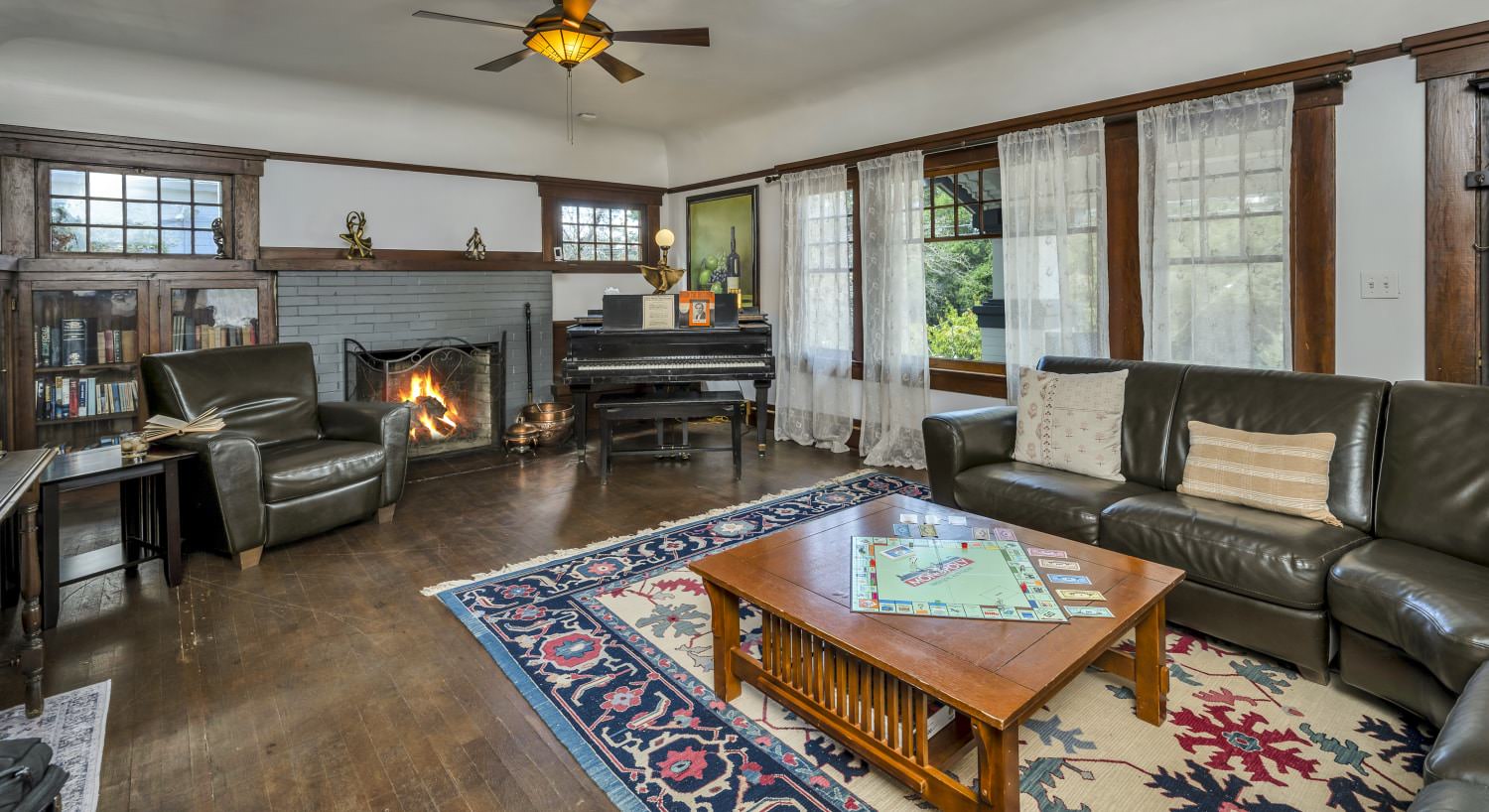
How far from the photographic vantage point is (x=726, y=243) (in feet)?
22.0

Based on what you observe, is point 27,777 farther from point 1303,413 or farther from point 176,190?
point 176,190

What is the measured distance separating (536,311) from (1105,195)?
4527 mm

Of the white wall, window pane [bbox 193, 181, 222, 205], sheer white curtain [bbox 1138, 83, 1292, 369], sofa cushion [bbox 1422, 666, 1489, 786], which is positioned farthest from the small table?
the white wall

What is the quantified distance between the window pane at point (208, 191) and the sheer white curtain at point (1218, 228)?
5816 millimetres

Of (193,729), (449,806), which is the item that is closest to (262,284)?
(193,729)

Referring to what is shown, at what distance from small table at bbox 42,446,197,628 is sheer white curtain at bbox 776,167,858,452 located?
4039 mm

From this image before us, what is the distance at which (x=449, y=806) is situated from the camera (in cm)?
175

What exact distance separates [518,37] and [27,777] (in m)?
4.17

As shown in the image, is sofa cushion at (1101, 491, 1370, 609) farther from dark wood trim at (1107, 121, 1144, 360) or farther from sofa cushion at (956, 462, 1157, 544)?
dark wood trim at (1107, 121, 1144, 360)

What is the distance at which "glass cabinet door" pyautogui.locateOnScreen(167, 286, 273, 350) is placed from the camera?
4891mm

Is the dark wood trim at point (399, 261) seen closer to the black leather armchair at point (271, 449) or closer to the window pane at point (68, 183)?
the window pane at point (68, 183)

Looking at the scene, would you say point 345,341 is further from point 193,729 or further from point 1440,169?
point 1440,169

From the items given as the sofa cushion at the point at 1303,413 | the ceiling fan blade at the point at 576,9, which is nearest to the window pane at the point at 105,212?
the ceiling fan blade at the point at 576,9

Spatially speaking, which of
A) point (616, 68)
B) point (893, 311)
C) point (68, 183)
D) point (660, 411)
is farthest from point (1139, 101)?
point (68, 183)
